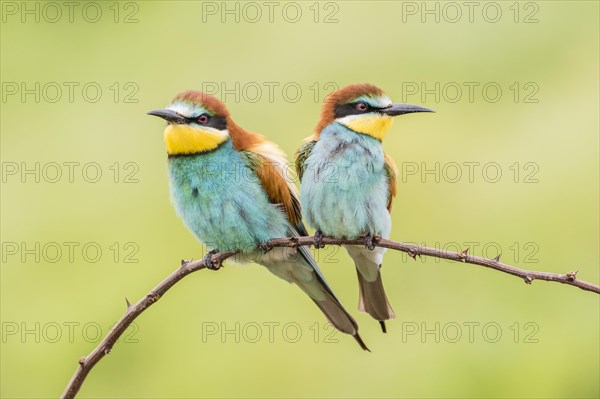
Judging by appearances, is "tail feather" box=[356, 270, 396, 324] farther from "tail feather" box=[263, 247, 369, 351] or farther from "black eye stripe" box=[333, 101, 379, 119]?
"black eye stripe" box=[333, 101, 379, 119]

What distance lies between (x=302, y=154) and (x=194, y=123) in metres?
0.29

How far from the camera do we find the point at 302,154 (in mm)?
2100

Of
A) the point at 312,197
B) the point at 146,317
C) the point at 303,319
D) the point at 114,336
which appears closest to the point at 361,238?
the point at 312,197

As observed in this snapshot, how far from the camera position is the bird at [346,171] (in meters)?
2.02

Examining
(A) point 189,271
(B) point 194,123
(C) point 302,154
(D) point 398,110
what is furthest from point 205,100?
(A) point 189,271

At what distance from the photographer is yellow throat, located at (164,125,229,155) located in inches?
77.1

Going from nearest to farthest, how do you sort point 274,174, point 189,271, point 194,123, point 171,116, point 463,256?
point 463,256, point 189,271, point 171,116, point 194,123, point 274,174

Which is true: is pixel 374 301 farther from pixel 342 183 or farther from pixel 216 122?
pixel 216 122

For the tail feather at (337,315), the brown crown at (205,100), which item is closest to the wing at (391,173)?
the tail feather at (337,315)

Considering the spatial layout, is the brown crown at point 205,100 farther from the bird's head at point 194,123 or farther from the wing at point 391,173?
the wing at point 391,173

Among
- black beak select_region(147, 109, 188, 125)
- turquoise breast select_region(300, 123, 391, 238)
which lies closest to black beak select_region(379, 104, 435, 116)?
turquoise breast select_region(300, 123, 391, 238)

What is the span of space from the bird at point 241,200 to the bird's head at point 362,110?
0.57 feet

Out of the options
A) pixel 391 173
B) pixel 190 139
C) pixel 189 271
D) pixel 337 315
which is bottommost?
pixel 337 315

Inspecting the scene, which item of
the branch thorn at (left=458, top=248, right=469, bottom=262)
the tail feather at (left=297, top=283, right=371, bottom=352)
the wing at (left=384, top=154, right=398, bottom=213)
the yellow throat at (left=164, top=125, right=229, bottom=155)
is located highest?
the yellow throat at (left=164, top=125, right=229, bottom=155)
